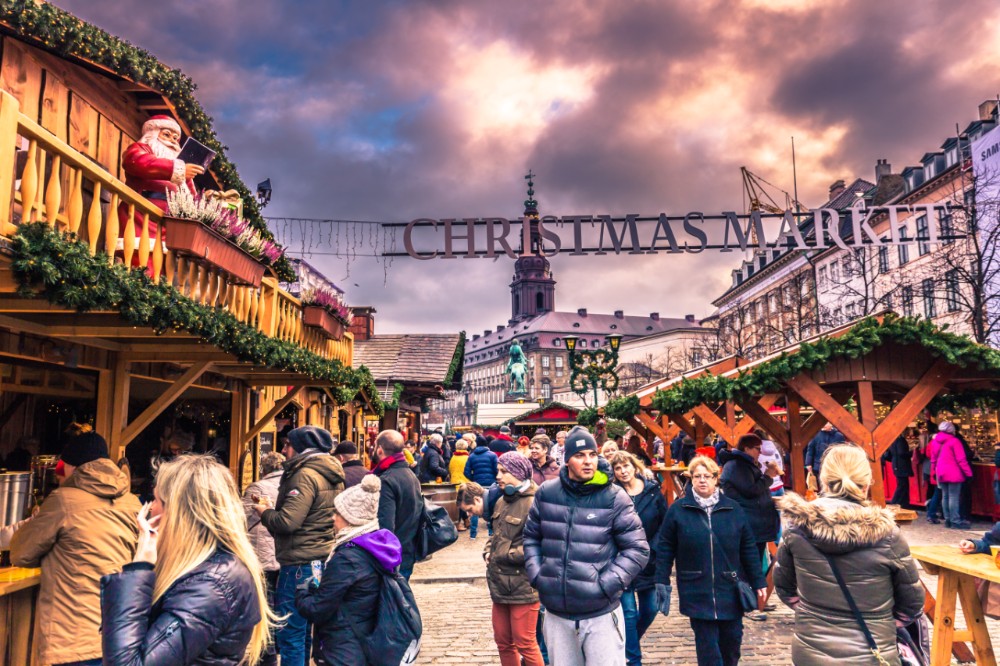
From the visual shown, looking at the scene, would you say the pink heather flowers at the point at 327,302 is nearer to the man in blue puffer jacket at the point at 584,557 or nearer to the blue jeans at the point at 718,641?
the man in blue puffer jacket at the point at 584,557

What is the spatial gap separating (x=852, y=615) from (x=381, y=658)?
7.85 ft

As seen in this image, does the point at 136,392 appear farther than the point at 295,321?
Yes

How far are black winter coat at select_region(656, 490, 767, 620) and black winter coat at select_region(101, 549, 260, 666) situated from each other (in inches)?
135

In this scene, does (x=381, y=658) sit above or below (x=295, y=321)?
below

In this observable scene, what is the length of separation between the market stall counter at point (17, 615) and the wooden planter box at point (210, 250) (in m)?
2.35

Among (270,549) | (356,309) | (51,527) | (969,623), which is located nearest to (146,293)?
(51,527)

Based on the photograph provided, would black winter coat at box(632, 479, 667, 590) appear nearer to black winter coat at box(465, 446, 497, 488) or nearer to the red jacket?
the red jacket

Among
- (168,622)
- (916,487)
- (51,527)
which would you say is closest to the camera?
(168,622)

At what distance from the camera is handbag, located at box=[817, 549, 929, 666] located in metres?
3.61

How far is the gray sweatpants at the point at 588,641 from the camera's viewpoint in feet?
14.1

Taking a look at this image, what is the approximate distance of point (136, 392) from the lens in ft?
33.4

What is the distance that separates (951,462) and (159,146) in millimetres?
14163

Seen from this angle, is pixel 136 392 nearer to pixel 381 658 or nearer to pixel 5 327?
pixel 5 327

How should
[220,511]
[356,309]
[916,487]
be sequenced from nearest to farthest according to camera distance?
[220,511] → [916,487] → [356,309]
